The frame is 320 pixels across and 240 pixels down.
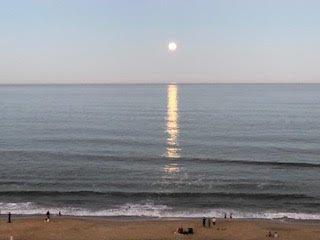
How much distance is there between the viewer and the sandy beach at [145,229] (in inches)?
1716

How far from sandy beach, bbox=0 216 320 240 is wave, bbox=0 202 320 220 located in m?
2.09

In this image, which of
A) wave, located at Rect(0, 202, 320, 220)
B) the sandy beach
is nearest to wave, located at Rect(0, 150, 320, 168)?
wave, located at Rect(0, 202, 320, 220)

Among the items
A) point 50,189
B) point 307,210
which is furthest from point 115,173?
point 307,210

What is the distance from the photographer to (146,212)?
52906 mm

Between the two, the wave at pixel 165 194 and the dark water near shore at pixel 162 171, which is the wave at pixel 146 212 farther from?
the wave at pixel 165 194

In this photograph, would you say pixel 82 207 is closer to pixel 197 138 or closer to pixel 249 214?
pixel 249 214

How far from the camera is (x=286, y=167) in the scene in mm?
72188

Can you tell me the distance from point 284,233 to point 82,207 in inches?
930

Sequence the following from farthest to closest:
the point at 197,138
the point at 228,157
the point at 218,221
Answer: the point at 197,138
the point at 228,157
the point at 218,221

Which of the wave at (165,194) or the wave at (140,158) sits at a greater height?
the wave at (140,158)

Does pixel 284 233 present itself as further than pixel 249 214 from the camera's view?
No

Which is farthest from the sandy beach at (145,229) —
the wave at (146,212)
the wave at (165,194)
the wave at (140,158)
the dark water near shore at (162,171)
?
the wave at (140,158)

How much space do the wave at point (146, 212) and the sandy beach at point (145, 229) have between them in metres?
2.09

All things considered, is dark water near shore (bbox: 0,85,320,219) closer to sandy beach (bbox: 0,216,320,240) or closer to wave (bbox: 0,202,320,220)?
wave (bbox: 0,202,320,220)
